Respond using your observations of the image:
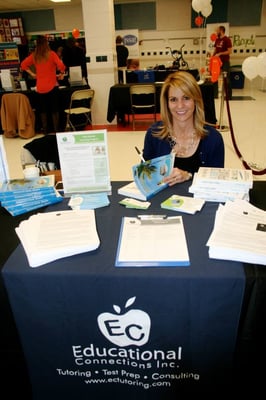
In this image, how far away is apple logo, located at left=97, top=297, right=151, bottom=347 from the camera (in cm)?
101

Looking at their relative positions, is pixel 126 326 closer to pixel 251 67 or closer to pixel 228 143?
pixel 251 67

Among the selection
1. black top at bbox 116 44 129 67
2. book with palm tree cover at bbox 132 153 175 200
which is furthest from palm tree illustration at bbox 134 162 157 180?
black top at bbox 116 44 129 67

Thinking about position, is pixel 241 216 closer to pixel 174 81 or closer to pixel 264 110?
pixel 174 81

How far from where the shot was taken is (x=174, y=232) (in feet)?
3.74

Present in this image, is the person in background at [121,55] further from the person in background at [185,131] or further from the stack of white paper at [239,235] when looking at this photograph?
the stack of white paper at [239,235]

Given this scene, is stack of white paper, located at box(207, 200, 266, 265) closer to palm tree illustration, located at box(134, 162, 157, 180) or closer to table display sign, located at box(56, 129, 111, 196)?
palm tree illustration, located at box(134, 162, 157, 180)

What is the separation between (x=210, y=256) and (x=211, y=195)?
44 centimetres

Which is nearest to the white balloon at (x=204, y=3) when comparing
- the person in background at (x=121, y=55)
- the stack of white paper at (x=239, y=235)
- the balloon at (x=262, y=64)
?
the person in background at (x=121, y=55)

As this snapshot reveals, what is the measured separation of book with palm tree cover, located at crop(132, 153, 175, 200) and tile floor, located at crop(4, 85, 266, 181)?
6.85 ft

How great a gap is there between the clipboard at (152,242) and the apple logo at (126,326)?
16cm

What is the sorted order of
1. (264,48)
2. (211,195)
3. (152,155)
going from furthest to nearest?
(264,48) < (152,155) < (211,195)

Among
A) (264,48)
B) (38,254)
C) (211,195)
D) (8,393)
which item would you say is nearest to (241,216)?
(211,195)

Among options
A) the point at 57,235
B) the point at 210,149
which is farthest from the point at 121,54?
the point at 57,235

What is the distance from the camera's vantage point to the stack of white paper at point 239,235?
0.97 metres
